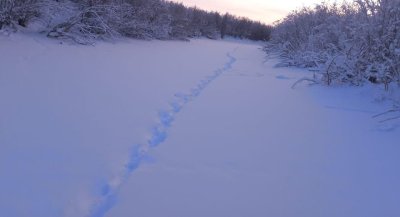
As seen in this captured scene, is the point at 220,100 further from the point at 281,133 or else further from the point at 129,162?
the point at 129,162

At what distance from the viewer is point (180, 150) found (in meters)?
3.14

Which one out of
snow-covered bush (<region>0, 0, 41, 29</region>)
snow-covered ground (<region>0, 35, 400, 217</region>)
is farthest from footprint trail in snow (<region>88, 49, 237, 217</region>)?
snow-covered bush (<region>0, 0, 41, 29</region>)

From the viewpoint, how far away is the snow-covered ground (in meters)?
2.30

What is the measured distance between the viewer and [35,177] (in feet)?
7.80

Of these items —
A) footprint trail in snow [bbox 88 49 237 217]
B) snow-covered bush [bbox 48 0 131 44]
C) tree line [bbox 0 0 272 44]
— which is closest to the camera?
footprint trail in snow [bbox 88 49 237 217]

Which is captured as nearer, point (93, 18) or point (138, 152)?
point (138, 152)

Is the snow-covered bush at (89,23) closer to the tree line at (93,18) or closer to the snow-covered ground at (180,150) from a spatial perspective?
the tree line at (93,18)

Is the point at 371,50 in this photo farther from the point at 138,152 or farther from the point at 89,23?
the point at 89,23

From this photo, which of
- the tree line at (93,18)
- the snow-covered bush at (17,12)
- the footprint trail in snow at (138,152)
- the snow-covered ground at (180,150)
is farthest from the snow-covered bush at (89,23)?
the footprint trail in snow at (138,152)

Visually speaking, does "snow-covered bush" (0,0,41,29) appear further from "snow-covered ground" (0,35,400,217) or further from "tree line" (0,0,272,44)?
"snow-covered ground" (0,35,400,217)

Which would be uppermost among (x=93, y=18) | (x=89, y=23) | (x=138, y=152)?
(x=93, y=18)

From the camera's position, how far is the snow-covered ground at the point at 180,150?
90.5 inches

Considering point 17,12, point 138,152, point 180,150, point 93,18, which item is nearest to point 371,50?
point 180,150

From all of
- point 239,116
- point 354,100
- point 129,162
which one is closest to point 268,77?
point 354,100
